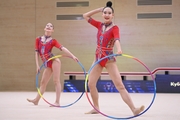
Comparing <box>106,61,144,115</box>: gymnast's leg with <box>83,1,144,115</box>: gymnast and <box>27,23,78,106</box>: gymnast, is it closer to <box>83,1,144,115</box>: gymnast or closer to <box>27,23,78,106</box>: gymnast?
<box>83,1,144,115</box>: gymnast

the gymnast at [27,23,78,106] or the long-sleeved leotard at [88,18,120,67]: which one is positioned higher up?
the long-sleeved leotard at [88,18,120,67]

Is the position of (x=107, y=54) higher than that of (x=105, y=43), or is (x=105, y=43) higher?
(x=105, y=43)

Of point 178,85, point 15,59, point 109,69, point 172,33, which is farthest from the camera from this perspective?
point 15,59

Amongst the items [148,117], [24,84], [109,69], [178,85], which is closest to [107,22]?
[109,69]

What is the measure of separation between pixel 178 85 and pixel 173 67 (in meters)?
0.86

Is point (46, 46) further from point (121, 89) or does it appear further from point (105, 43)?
point (121, 89)

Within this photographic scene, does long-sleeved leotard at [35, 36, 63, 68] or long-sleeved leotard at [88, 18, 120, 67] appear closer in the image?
long-sleeved leotard at [88, 18, 120, 67]

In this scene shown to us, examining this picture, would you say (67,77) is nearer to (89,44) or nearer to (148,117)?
(89,44)

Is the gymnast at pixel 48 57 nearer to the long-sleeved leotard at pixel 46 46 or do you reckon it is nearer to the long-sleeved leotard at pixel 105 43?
the long-sleeved leotard at pixel 46 46

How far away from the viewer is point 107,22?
511 cm

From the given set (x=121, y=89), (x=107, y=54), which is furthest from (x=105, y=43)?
(x=121, y=89)

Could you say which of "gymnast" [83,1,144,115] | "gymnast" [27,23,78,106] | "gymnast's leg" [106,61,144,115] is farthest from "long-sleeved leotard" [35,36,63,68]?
"gymnast's leg" [106,61,144,115]

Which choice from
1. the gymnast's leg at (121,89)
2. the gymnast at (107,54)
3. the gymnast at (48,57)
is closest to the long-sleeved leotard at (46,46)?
the gymnast at (48,57)

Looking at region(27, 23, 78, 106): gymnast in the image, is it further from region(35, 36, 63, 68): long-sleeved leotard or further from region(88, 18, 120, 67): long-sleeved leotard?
region(88, 18, 120, 67): long-sleeved leotard
